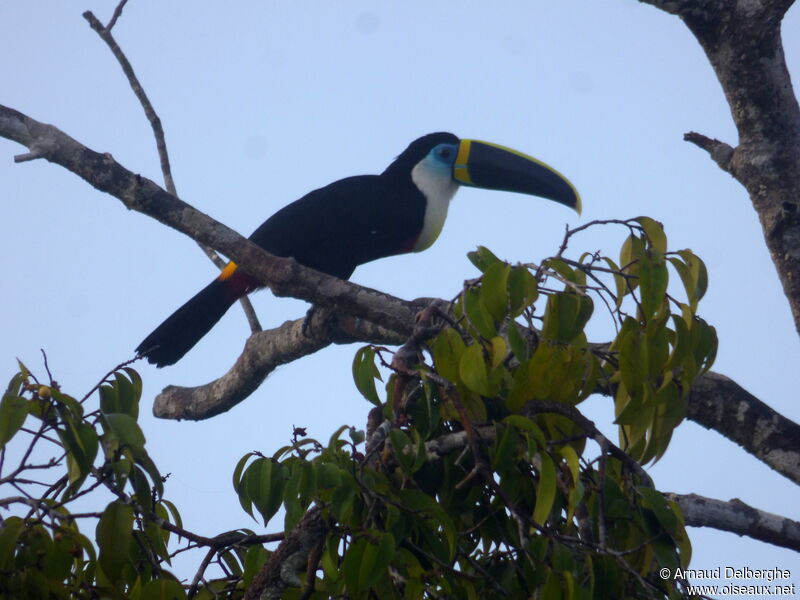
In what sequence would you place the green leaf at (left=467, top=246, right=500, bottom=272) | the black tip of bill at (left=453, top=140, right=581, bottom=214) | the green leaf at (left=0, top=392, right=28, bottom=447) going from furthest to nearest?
the black tip of bill at (left=453, top=140, right=581, bottom=214)
the green leaf at (left=467, top=246, right=500, bottom=272)
the green leaf at (left=0, top=392, right=28, bottom=447)

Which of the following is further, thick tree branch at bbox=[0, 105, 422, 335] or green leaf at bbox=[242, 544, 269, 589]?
thick tree branch at bbox=[0, 105, 422, 335]

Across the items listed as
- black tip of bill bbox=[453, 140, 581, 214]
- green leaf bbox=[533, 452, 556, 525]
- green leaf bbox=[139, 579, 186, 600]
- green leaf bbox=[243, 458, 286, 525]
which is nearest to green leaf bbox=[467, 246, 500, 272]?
green leaf bbox=[533, 452, 556, 525]

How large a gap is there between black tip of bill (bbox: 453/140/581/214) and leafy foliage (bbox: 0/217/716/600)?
2977mm

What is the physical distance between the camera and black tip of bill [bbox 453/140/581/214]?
4.96 meters

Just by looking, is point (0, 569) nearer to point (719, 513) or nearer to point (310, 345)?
point (719, 513)

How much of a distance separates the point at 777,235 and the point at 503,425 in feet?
5.74

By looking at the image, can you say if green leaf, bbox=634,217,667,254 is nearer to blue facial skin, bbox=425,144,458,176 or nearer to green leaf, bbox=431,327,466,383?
green leaf, bbox=431,327,466,383

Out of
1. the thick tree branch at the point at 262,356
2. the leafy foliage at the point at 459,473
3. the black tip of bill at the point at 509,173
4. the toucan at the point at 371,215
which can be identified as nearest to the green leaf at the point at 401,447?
the leafy foliage at the point at 459,473

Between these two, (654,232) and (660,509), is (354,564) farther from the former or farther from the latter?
(654,232)

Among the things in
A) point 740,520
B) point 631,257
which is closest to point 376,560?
point 631,257

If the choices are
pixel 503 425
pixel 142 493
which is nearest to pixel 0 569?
pixel 142 493

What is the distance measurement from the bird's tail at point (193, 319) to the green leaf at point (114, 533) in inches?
107

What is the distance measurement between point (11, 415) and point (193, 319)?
2848 millimetres

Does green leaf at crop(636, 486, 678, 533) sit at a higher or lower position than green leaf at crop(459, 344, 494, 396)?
lower
